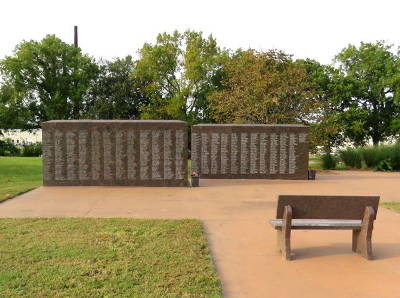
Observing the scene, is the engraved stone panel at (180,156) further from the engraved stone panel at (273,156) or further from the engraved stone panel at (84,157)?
the engraved stone panel at (273,156)

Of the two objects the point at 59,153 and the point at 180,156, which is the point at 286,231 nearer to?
the point at 180,156

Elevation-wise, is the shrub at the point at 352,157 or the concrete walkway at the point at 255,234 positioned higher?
the shrub at the point at 352,157

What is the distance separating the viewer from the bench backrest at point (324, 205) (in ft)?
16.9

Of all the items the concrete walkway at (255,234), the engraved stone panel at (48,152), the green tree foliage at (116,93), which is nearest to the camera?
the concrete walkway at (255,234)

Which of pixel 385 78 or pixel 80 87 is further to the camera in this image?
pixel 80 87

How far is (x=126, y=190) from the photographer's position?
11430 millimetres

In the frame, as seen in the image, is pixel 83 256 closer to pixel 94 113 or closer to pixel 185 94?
pixel 185 94

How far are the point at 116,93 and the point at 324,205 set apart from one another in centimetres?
3308

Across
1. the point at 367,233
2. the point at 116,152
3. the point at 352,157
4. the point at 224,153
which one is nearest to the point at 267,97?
the point at 352,157

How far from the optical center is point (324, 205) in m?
5.20

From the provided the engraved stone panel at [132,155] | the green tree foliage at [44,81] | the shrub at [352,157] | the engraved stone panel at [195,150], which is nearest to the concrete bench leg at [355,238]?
the engraved stone panel at [132,155]

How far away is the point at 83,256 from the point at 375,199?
3.72 metres

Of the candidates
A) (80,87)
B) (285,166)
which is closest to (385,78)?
(285,166)

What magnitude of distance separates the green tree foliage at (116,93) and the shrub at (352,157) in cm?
1910
